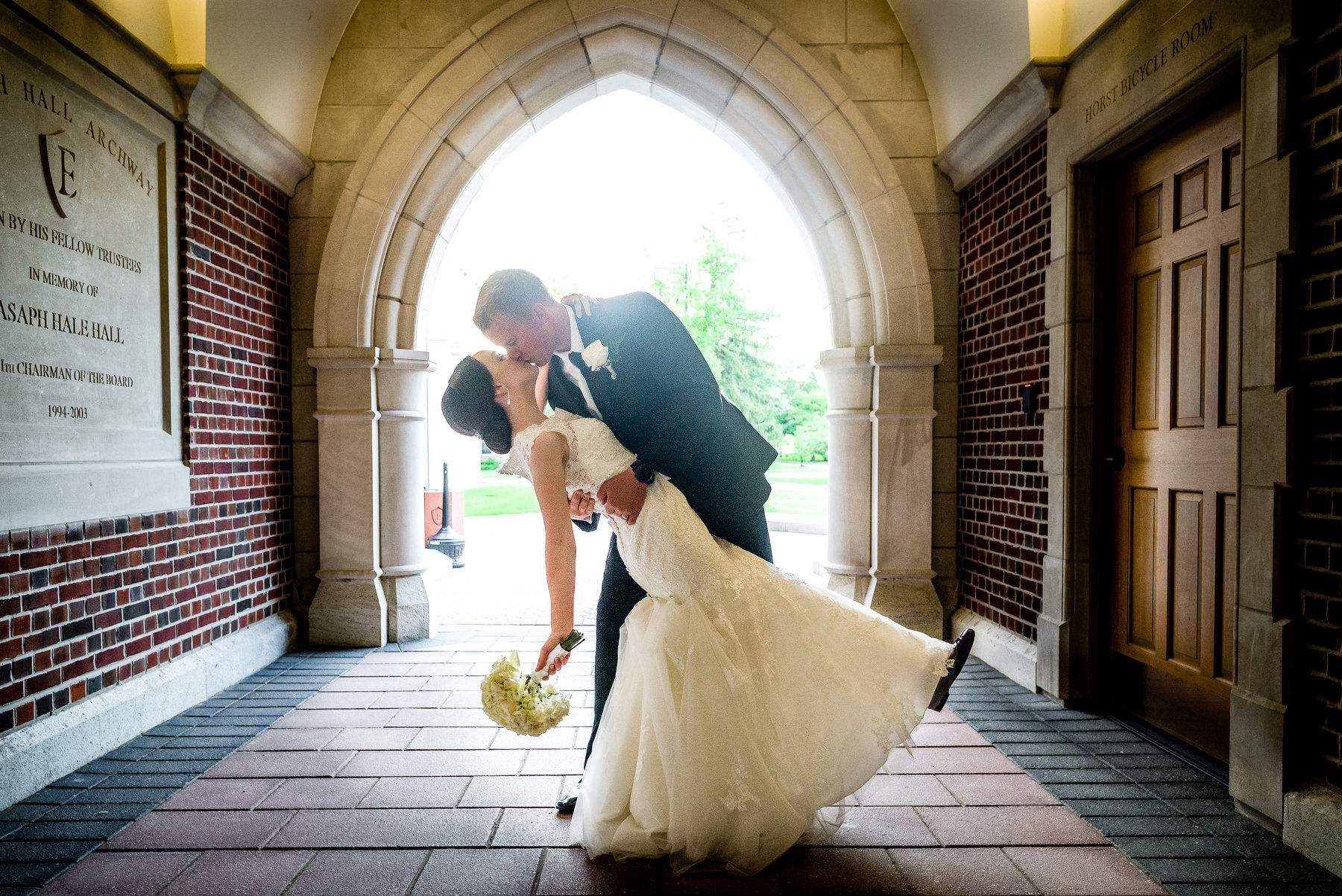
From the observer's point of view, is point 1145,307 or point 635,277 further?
point 635,277

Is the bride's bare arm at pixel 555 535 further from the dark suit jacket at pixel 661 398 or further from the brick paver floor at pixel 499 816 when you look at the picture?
the brick paver floor at pixel 499 816

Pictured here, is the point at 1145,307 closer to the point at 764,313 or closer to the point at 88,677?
the point at 88,677

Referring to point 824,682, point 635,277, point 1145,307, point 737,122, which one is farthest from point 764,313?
point 824,682

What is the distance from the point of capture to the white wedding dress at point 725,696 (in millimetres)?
2113

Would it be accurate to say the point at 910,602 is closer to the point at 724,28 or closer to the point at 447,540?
the point at 724,28

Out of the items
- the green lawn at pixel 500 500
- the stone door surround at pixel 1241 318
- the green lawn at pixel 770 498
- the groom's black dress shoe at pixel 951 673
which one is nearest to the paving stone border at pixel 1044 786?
the stone door surround at pixel 1241 318

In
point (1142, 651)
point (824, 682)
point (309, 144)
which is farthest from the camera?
point (309, 144)

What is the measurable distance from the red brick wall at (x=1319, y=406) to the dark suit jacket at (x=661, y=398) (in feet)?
5.45

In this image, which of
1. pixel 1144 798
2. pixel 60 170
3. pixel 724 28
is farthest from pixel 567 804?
pixel 724 28

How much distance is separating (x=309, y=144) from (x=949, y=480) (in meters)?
4.39

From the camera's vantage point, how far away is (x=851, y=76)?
4.93 meters

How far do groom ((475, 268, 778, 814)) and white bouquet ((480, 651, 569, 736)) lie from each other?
0.12 m

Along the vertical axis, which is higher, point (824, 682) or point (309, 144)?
point (309, 144)

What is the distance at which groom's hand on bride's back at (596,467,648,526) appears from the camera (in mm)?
2260
